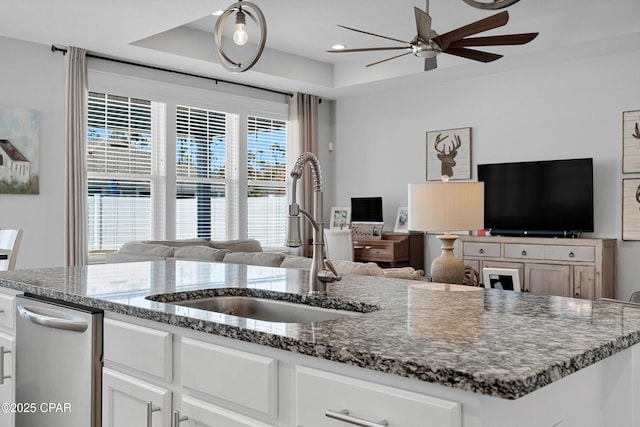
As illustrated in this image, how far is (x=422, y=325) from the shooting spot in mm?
1315

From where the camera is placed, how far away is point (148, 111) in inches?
260

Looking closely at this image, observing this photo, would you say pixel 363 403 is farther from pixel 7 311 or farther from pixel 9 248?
pixel 9 248

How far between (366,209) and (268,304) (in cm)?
603

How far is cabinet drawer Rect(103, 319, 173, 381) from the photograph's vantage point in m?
1.50

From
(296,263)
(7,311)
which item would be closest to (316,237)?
(7,311)

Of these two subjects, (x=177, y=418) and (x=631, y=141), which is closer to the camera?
(x=177, y=418)

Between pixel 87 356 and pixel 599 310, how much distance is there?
56.2 inches

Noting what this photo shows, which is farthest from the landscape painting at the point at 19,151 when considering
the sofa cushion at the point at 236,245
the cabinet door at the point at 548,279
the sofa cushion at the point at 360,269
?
the cabinet door at the point at 548,279

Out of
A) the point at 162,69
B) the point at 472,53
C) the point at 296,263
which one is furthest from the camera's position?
the point at 162,69

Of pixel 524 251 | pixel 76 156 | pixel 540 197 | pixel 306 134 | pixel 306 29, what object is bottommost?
pixel 524 251

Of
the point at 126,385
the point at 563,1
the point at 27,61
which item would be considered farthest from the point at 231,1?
the point at 126,385

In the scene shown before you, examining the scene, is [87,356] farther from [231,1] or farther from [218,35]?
[231,1]

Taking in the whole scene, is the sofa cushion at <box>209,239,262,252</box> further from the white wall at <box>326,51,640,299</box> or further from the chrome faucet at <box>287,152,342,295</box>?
the chrome faucet at <box>287,152,342,295</box>

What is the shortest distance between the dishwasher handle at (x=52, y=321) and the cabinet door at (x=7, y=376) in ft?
0.70
